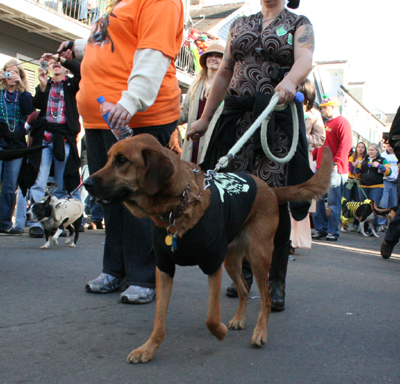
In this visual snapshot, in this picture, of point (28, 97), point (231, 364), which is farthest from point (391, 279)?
point (28, 97)

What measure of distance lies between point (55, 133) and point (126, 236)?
4154 millimetres

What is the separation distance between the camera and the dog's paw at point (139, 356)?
7.97ft

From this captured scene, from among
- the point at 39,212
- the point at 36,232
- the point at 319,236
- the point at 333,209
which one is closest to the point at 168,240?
the point at 39,212

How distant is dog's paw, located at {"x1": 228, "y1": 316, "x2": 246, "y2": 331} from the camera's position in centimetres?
313

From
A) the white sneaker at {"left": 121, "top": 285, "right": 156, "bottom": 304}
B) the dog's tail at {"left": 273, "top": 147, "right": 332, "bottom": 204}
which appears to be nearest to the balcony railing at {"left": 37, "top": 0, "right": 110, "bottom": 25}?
the white sneaker at {"left": 121, "top": 285, "right": 156, "bottom": 304}

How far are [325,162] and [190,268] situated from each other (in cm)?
224

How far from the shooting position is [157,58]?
3.31 metres

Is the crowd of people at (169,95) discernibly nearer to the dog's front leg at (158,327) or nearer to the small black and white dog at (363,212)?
the dog's front leg at (158,327)

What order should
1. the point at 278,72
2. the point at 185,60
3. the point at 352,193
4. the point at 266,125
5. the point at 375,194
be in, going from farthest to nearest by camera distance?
the point at 185,60 → the point at 352,193 → the point at 375,194 → the point at 278,72 → the point at 266,125

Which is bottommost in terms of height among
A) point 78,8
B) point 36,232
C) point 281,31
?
point 36,232

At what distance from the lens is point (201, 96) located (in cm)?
602

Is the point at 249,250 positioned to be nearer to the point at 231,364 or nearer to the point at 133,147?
the point at 231,364

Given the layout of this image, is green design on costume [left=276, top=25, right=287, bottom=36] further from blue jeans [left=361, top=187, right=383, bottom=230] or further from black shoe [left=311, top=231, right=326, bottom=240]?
blue jeans [left=361, top=187, right=383, bottom=230]

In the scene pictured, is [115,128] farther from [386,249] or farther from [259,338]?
[386,249]
